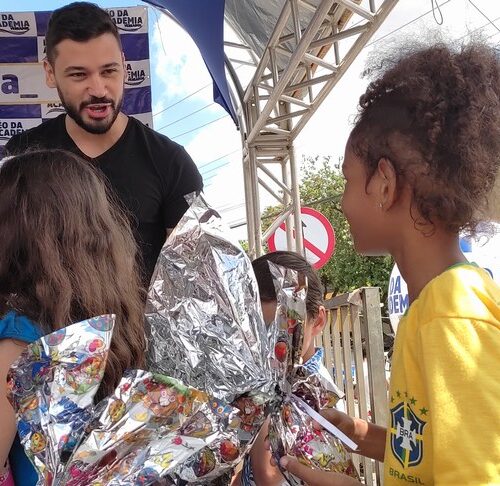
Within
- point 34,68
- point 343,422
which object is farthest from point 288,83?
point 343,422

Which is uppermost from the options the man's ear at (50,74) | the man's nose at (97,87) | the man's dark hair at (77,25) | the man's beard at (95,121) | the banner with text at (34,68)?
the banner with text at (34,68)

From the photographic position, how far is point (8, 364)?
1.03m

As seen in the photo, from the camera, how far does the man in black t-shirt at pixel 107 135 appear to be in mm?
1878

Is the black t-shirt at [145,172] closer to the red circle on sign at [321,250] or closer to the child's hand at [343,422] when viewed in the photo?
the child's hand at [343,422]

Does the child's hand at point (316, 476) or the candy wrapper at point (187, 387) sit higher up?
the candy wrapper at point (187, 387)

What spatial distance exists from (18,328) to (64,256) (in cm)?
17

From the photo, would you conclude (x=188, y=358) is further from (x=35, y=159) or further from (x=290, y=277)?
(x=35, y=159)

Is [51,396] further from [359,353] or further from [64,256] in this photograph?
[359,353]

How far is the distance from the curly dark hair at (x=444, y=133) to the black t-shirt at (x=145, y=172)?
2.71 feet

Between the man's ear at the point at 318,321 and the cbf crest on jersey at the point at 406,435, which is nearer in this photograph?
the cbf crest on jersey at the point at 406,435

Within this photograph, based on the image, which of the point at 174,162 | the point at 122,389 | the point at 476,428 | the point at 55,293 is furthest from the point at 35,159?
the point at 476,428

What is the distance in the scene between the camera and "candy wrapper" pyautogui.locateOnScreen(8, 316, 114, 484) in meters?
0.89

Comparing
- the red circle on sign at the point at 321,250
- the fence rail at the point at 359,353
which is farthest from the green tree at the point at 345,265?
the fence rail at the point at 359,353

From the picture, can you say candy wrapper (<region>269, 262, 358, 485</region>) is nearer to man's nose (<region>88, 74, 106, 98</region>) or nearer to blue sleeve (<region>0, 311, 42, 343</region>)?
blue sleeve (<region>0, 311, 42, 343</region>)
